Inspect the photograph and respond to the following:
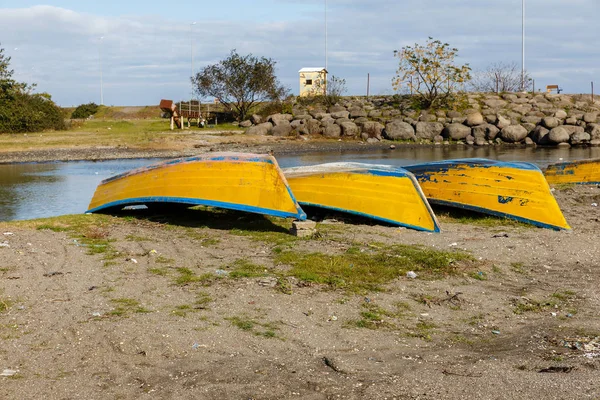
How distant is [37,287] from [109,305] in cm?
101

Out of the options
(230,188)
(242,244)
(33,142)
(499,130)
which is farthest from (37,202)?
(499,130)

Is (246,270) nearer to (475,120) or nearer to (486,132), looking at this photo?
(486,132)

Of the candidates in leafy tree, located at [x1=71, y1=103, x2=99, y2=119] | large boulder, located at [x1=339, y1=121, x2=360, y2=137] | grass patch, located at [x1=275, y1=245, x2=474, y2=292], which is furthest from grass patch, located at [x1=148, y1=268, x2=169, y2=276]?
leafy tree, located at [x1=71, y1=103, x2=99, y2=119]

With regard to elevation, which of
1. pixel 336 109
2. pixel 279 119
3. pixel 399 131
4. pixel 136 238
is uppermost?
pixel 336 109

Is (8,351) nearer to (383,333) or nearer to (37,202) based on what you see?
(383,333)

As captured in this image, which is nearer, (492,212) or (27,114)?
(492,212)

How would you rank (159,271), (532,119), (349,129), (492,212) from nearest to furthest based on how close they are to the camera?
1. (159,271)
2. (492,212)
3. (349,129)
4. (532,119)

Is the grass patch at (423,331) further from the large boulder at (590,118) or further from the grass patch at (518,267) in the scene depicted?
the large boulder at (590,118)

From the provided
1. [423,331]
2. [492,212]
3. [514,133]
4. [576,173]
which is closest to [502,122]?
[514,133]

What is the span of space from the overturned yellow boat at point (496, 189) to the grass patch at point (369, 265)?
272cm

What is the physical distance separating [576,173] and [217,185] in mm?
9248

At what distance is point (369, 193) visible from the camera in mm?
10664

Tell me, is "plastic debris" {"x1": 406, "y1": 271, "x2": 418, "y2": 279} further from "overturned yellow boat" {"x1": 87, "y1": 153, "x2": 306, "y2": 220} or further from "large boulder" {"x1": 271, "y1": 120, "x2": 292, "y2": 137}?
"large boulder" {"x1": 271, "y1": 120, "x2": 292, "y2": 137}

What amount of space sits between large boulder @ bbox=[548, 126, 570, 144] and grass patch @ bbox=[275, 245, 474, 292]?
26.8 metres
